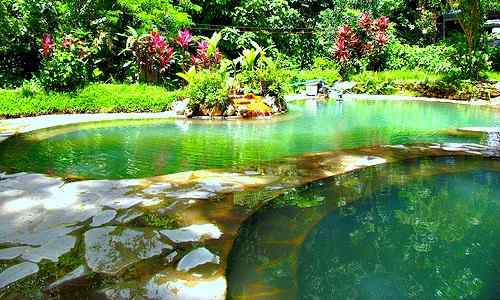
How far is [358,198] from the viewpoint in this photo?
5.43 metres

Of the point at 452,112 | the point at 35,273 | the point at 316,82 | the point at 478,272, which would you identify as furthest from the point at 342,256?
the point at 316,82

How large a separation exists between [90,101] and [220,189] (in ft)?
33.4

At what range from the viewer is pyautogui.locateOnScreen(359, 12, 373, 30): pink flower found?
2217cm

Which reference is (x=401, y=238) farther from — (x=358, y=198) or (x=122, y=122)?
(x=122, y=122)

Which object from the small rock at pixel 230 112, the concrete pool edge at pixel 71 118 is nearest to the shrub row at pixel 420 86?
the concrete pool edge at pixel 71 118

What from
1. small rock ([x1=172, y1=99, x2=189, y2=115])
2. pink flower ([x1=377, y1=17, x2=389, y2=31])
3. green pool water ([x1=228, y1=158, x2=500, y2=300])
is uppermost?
pink flower ([x1=377, y1=17, x2=389, y2=31])

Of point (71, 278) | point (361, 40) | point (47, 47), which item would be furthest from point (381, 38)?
point (71, 278)

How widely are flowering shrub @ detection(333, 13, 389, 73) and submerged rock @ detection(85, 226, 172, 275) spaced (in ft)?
64.6

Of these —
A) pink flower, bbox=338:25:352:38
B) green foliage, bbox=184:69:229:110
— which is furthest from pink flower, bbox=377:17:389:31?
green foliage, bbox=184:69:229:110

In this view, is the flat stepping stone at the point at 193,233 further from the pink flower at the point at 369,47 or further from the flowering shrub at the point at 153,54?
the pink flower at the point at 369,47

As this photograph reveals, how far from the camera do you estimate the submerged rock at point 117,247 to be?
338 cm

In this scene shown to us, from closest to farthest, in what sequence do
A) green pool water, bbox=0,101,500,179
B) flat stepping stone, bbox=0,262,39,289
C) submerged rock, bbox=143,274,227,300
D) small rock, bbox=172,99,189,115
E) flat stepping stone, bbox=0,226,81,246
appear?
submerged rock, bbox=143,274,227,300
flat stepping stone, bbox=0,262,39,289
flat stepping stone, bbox=0,226,81,246
green pool water, bbox=0,101,500,179
small rock, bbox=172,99,189,115

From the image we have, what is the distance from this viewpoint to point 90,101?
14.0m

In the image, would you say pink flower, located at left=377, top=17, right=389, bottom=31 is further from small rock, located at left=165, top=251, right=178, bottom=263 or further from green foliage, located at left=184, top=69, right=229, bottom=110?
small rock, located at left=165, top=251, right=178, bottom=263
